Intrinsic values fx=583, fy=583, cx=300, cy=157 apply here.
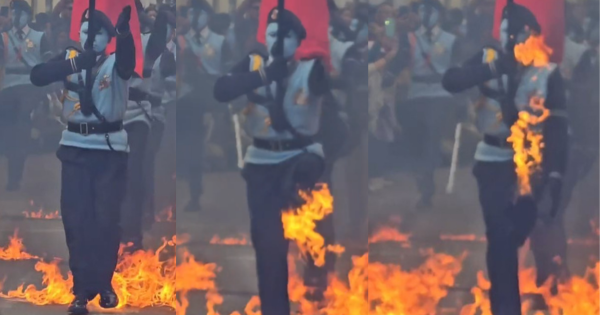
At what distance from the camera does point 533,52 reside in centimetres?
203

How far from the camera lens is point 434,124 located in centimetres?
210

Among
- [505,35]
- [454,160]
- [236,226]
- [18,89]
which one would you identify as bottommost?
[236,226]

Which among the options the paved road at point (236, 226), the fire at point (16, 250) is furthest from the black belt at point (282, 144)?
the fire at point (16, 250)

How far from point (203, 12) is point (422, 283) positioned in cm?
131

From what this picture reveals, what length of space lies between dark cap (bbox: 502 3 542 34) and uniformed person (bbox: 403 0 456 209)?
20 cm

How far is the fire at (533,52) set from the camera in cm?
202

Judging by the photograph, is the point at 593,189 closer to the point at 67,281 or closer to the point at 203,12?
the point at 203,12

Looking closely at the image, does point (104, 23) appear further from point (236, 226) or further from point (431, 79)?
point (431, 79)

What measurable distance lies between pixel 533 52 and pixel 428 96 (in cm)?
39

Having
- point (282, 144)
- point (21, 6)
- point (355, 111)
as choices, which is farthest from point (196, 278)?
point (21, 6)

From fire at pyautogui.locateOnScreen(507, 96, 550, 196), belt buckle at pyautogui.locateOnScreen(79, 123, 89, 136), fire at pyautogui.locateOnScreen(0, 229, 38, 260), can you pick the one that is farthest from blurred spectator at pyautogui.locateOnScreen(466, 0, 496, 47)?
fire at pyautogui.locateOnScreen(0, 229, 38, 260)

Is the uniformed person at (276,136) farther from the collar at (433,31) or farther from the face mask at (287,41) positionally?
the collar at (433,31)

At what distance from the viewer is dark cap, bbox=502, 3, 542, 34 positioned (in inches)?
79.9

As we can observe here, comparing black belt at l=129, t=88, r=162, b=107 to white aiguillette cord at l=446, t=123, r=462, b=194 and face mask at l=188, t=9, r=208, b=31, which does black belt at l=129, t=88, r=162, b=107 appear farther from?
white aiguillette cord at l=446, t=123, r=462, b=194
